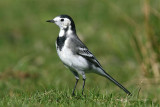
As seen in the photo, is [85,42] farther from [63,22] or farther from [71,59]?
[71,59]

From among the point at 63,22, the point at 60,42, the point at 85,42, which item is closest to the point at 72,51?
the point at 60,42

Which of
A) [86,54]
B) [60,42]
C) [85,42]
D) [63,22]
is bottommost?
[86,54]

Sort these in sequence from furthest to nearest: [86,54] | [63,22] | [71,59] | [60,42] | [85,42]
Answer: [85,42]
[63,22]
[86,54]
[60,42]
[71,59]

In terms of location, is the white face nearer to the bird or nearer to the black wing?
the bird

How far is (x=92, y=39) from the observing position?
47.8 feet

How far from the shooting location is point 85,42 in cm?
1428

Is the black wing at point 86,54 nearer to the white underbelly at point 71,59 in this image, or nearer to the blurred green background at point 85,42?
the white underbelly at point 71,59

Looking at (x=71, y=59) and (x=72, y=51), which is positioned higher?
(x=72, y=51)

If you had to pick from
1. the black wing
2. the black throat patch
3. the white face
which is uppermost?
the white face

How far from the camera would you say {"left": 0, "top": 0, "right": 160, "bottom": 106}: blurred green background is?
23.5ft

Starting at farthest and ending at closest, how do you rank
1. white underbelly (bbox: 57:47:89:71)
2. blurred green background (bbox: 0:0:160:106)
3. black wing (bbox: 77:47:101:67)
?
blurred green background (bbox: 0:0:160:106), black wing (bbox: 77:47:101:67), white underbelly (bbox: 57:47:89:71)

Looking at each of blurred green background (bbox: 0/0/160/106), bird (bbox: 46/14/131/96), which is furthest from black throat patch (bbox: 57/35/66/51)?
blurred green background (bbox: 0/0/160/106)

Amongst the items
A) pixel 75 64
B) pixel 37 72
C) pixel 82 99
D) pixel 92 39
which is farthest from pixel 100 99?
pixel 92 39

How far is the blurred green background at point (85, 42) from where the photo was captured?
23.5 feet
